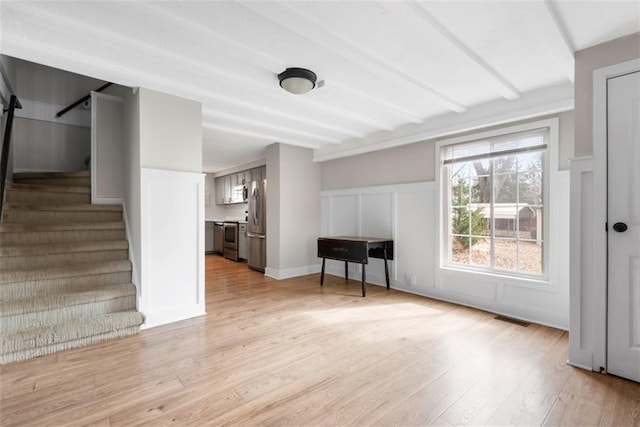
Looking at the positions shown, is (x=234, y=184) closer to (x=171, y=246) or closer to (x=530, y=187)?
(x=171, y=246)

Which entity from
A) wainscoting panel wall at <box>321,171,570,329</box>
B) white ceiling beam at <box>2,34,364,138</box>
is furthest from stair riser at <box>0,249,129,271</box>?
wainscoting panel wall at <box>321,171,570,329</box>

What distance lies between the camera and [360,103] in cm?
325

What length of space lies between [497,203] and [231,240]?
A: 5.61 meters

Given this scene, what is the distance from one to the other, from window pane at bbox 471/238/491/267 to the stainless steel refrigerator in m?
3.33

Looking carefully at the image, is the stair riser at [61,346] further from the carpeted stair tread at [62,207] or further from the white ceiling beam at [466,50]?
the white ceiling beam at [466,50]

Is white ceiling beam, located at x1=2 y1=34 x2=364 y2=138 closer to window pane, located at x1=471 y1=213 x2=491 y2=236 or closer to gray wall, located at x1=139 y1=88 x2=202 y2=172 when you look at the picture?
gray wall, located at x1=139 y1=88 x2=202 y2=172

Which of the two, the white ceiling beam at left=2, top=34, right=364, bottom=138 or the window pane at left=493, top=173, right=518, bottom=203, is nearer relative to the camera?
the white ceiling beam at left=2, top=34, right=364, bottom=138

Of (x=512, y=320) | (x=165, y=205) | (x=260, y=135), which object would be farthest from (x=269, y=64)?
(x=512, y=320)

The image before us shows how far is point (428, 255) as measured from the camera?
398 cm

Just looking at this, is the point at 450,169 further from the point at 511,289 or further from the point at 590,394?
the point at 590,394

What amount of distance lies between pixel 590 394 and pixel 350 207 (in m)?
3.64

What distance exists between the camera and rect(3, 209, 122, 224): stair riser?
3.17 meters

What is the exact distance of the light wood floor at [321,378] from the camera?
64.6 inches

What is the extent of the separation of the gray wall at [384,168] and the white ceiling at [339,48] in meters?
0.66
